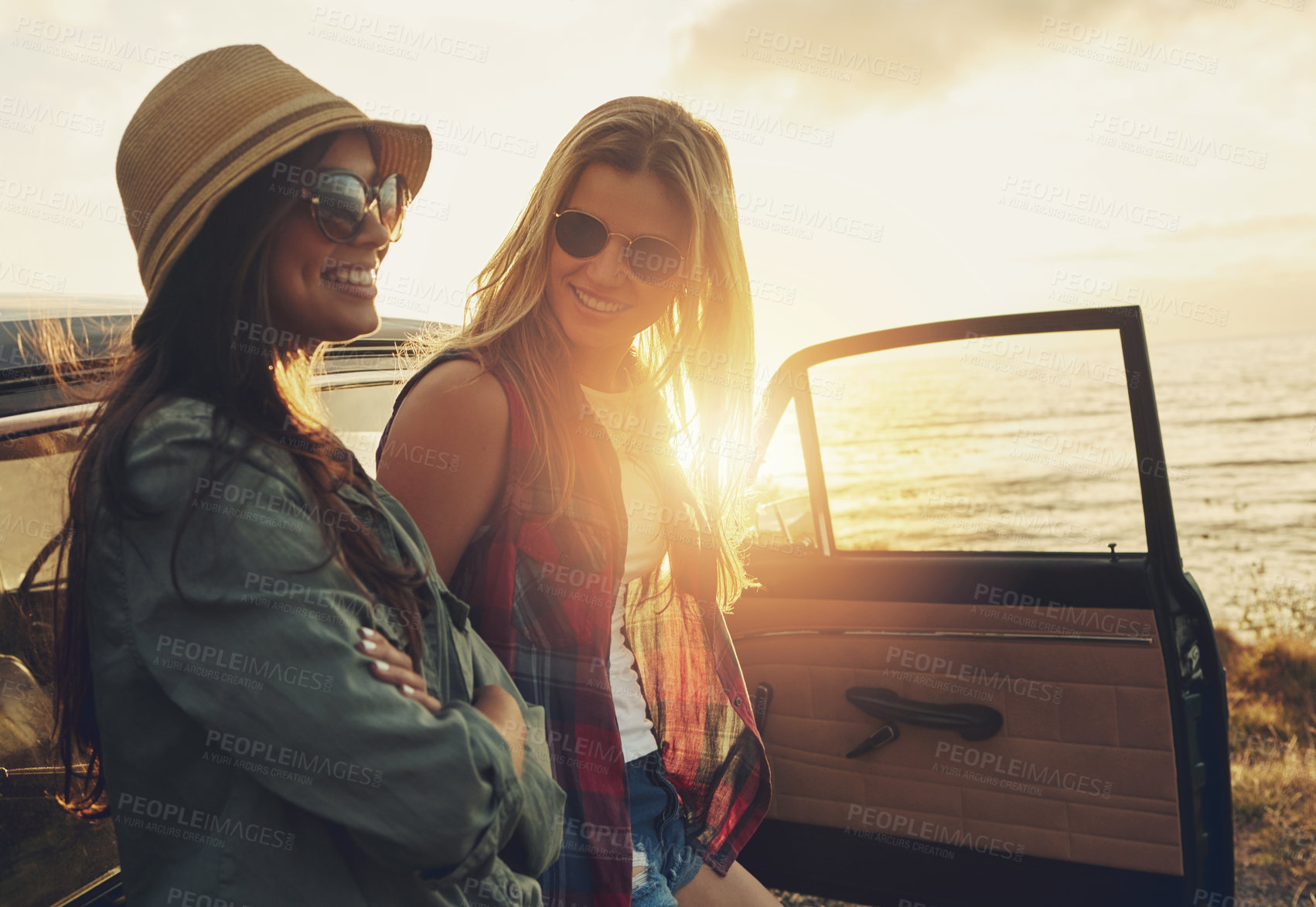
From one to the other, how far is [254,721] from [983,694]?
6.63ft

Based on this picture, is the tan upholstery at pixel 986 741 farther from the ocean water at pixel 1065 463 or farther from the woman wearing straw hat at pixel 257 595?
the woman wearing straw hat at pixel 257 595

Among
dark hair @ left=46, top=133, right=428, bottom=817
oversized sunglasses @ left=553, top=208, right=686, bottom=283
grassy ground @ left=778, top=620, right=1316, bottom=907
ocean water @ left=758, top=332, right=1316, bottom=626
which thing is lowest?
ocean water @ left=758, top=332, right=1316, bottom=626

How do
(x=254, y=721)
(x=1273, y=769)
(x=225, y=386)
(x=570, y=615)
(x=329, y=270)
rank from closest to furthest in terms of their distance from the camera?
(x=254, y=721), (x=225, y=386), (x=329, y=270), (x=570, y=615), (x=1273, y=769)

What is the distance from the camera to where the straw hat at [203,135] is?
99cm

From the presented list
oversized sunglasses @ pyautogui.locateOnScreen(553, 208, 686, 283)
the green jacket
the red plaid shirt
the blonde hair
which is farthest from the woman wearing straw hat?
oversized sunglasses @ pyautogui.locateOnScreen(553, 208, 686, 283)

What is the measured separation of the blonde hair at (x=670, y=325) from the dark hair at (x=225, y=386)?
65 cm

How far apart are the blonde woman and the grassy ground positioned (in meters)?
1.94

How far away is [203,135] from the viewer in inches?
40.0

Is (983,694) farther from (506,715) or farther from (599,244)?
(506,715)

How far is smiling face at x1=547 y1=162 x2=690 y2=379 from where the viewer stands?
1.89m

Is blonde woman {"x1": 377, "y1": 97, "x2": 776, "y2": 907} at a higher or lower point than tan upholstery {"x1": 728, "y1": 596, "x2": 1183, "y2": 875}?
higher

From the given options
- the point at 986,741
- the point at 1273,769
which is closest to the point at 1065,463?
the point at 1273,769

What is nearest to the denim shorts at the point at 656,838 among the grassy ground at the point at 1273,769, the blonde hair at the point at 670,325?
the blonde hair at the point at 670,325

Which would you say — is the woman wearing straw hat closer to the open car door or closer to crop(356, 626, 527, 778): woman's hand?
crop(356, 626, 527, 778): woman's hand
